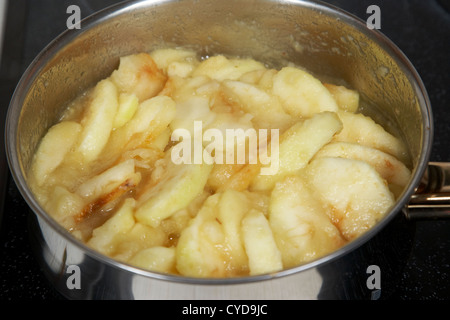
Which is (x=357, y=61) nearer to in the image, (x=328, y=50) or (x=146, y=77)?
(x=328, y=50)

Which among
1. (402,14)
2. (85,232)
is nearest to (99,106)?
(85,232)

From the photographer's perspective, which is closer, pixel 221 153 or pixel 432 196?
pixel 432 196

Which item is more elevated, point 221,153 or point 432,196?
point 221,153

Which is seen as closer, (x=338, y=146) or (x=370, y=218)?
(x=370, y=218)
